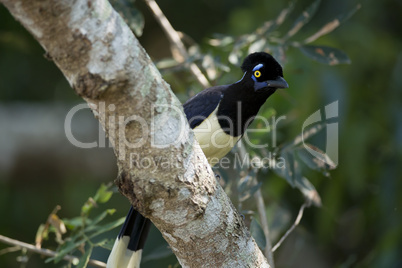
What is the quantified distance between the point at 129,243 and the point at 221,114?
0.73 metres

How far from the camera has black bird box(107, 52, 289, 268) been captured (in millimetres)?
2328

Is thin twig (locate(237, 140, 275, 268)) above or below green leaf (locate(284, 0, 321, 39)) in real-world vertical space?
below

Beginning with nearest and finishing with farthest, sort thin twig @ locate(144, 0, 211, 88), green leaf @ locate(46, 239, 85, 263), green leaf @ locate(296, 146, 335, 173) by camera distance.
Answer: green leaf @ locate(46, 239, 85, 263) → green leaf @ locate(296, 146, 335, 173) → thin twig @ locate(144, 0, 211, 88)

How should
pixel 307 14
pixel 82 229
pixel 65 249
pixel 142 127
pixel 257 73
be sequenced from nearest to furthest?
1. pixel 142 127
2. pixel 65 249
3. pixel 82 229
4. pixel 257 73
5. pixel 307 14

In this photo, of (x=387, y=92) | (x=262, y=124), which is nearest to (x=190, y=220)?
(x=262, y=124)

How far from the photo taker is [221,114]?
8.34 feet

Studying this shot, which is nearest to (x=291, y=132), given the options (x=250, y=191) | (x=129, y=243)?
(x=250, y=191)

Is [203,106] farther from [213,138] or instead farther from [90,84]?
[90,84]

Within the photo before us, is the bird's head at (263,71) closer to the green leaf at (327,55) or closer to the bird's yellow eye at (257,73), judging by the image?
the bird's yellow eye at (257,73)

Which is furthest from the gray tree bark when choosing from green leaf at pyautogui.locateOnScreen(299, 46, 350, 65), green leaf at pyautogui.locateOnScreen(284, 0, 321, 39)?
green leaf at pyautogui.locateOnScreen(284, 0, 321, 39)

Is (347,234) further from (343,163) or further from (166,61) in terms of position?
(166,61)

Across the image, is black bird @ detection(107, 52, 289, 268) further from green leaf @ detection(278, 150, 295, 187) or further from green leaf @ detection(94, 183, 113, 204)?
green leaf @ detection(278, 150, 295, 187)

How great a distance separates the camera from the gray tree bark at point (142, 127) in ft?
4.18

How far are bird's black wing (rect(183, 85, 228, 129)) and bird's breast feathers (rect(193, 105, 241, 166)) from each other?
21mm
